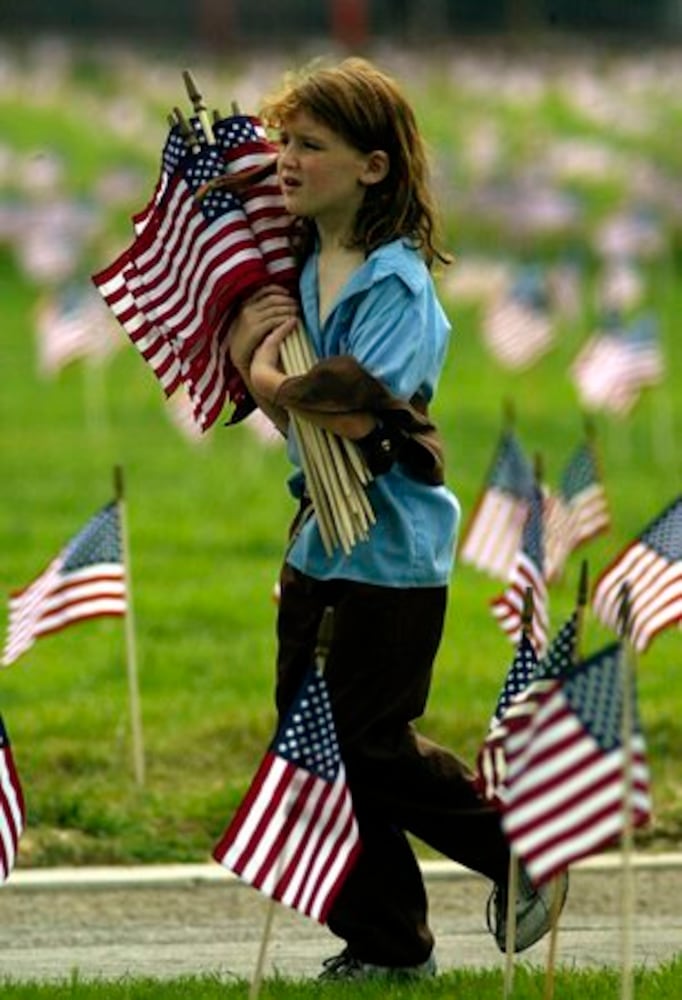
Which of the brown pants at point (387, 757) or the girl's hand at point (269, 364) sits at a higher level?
the girl's hand at point (269, 364)

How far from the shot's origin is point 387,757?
738 centimetres

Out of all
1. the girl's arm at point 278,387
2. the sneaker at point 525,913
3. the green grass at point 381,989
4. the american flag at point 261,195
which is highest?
the american flag at point 261,195

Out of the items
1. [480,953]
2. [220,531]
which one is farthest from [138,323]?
[220,531]

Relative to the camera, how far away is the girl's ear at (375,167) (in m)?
7.33

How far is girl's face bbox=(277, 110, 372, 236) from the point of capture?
24.0ft

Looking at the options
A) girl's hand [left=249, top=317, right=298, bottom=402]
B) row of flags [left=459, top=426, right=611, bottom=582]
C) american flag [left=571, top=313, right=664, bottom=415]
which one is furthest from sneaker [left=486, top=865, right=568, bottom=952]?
american flag [left=571, top=313, right=664, bottom=415]

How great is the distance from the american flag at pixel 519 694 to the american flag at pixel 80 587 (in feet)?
9.64

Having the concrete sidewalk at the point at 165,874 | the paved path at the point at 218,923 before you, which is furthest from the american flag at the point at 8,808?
the concrete sidewalk at the point at 165,874

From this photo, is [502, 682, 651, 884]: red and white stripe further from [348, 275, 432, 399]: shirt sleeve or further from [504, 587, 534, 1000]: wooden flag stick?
[348, 275, 432, 399]: shirt sleeve

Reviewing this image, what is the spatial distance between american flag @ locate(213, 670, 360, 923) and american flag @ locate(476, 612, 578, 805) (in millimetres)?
392

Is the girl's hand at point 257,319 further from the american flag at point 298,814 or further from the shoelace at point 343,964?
the shoelace at point 343,964

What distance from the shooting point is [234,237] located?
7500 mm

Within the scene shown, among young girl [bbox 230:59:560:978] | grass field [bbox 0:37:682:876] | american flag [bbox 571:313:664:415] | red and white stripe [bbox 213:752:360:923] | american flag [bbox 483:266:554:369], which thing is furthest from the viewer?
american flag [bbox 483:266:554:369]

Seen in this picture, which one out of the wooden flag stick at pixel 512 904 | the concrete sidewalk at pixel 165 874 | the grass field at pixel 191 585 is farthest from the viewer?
the grass field at pixel 191 585
